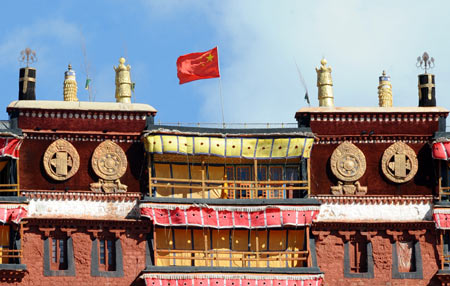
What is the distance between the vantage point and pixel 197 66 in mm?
69500

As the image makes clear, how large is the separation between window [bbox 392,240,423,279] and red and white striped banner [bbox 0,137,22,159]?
17811 millimetres

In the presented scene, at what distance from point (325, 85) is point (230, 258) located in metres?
9.79

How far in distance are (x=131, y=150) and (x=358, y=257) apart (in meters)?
11.6

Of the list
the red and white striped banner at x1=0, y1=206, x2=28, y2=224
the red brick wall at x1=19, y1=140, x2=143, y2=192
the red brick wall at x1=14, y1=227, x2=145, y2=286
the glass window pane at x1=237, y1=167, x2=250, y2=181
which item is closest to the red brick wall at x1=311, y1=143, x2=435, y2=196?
the glass window pane at x1=237, y1=167, x2=250, y2=181

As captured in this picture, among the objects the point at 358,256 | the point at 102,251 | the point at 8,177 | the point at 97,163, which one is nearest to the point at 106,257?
the point at 102,251

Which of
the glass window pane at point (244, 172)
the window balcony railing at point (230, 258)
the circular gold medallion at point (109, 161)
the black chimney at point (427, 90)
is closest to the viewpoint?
the window balcony railing at point (230, 258)

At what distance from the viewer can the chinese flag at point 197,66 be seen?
69312mm

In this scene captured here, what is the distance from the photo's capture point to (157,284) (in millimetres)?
65500

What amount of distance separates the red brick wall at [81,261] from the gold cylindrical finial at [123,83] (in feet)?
22.6

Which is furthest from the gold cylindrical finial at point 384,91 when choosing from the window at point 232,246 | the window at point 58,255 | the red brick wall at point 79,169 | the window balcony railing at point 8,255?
the window balcony railing at point 8,255

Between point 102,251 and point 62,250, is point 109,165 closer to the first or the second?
point 102,251

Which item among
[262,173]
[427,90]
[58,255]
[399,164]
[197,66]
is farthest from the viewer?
[427,90]

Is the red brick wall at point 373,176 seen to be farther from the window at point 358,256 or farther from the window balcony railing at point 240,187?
the window at point 358,256

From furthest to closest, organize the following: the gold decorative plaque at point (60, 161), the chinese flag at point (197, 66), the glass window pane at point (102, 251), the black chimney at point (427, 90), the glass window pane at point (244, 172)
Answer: the black chimney at point (427, 90), the chinese flag at point (197, 66), the glass window pane at point (244, 172), the gold decorative plaque at point (60, 161), the glass window pane at point (102, 251)
